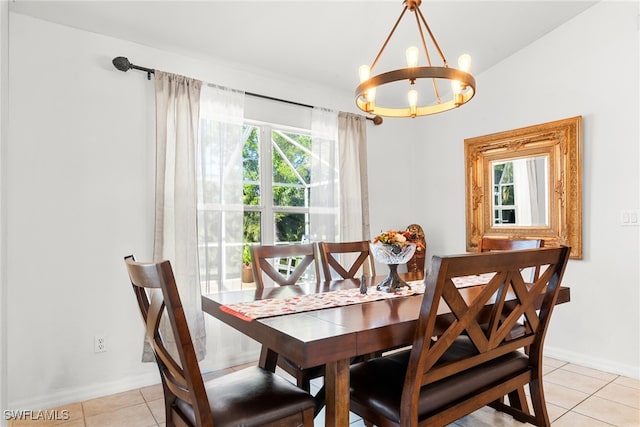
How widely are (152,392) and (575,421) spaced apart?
2511 mm

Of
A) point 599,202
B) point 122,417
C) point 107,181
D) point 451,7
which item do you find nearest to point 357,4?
point 451,7

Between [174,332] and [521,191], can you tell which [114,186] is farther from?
[521,191]

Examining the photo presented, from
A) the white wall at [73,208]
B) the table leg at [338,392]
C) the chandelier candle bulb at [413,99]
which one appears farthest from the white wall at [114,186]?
the table leg at [338,392]

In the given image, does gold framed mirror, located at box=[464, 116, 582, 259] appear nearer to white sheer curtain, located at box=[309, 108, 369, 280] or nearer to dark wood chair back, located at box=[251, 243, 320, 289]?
white sheer curtain, located at box=[309, 108, 369, 280]

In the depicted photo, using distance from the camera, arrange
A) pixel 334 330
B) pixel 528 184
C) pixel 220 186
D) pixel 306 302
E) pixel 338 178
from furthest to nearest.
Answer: pixel 338 178 → pixel 528 184 → pixel 220 186 → pixel 306 302 → pixel 334 330

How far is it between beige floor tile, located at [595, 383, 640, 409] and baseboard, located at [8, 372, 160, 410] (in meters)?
2.92

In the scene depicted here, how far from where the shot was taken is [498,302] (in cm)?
145

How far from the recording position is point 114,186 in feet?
8.43

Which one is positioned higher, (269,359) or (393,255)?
(393,255)

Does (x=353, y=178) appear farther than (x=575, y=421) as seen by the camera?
Yes

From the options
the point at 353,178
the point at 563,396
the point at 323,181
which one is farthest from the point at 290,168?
the point at 563,396

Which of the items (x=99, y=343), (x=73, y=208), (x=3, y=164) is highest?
(x=3, y=164)

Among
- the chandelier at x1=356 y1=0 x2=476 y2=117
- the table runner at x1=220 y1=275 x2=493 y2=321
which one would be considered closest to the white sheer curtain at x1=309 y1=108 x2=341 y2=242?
the chandelier at x1=356 y1=0 x2=476 y2=117

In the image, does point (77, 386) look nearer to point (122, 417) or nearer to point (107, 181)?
point (122, 417)
